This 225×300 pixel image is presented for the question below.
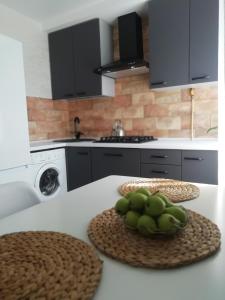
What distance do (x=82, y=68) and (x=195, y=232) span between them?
2832 millimetres

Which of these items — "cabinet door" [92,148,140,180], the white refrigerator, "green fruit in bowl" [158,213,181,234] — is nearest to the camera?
"green fruit in bowl" [158,213,181,234]

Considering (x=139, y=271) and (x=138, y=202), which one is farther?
(x=138, y=202)

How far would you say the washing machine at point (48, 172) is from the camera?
8.59ft

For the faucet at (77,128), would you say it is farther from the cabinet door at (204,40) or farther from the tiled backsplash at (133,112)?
the cabinet door at (204,40)

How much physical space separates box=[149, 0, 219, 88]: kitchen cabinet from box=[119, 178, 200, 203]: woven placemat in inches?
59.4

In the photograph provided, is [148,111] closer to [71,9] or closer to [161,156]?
[161,156]

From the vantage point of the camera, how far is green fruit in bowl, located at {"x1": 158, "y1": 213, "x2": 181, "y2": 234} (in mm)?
628

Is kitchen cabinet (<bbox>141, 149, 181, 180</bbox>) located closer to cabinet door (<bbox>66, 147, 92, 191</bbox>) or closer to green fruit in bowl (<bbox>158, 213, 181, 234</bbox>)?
cabinet door (<bbox>66, 147, 92, 191</bbox>)

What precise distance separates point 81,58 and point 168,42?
117cm

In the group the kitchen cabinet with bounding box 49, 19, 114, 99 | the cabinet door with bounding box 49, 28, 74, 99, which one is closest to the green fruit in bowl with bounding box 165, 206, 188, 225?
the kitchen cabinet with bounding box 49, 19, 114, 99

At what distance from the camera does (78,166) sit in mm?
3008

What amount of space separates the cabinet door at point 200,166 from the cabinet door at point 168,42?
0.78 m

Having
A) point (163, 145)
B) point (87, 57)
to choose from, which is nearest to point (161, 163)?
point (163, 145)

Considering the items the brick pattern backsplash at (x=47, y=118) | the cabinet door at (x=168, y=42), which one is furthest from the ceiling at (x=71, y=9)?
the brick pattern backsplash at (x=47, y=118)
